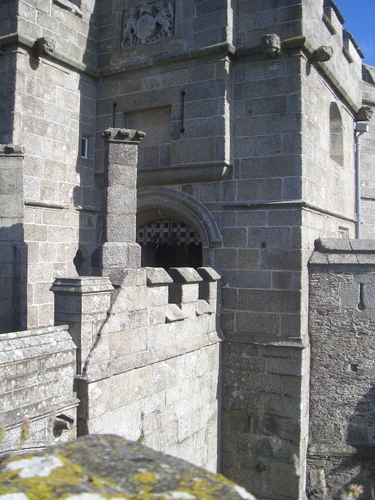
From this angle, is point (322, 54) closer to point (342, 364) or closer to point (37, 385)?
point (342, 364)

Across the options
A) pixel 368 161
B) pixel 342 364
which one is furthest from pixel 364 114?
pixel 342 364

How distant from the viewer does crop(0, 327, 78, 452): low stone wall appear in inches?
176

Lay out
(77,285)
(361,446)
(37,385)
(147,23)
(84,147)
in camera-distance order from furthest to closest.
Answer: (84,147), (147,23), (361,446), (77,285), (37,385)

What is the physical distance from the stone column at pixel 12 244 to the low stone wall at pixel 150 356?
5.94 ft

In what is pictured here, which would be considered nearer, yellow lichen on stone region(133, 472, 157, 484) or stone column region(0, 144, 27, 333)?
yellow lichen on stone region(133, 472, 157, 484)

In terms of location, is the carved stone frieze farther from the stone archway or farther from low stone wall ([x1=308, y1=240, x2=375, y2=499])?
low stone wall ([x1=308, y1=240, x2=375, y2=499])

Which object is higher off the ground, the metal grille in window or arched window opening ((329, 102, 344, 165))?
arched window opening ((329, 102, 344, 165))

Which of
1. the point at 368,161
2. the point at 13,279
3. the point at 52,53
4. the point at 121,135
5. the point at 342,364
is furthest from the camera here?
the point at 368,161

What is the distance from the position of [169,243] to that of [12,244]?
287cm

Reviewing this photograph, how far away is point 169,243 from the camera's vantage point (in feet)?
30.6

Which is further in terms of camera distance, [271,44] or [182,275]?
[271,44]

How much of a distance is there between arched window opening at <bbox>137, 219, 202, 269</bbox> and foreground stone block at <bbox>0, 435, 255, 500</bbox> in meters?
7.20

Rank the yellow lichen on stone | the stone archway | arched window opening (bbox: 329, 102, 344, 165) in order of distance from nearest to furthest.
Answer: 1. the yellow lichen on stone
2. the stone archway
3. arched window opening (bbox: 329, 102, 344, 165)

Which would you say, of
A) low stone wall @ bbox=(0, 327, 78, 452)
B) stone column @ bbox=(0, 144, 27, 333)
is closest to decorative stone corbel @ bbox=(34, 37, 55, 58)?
stone column @ bbox=(0, 144, 27, 333)
